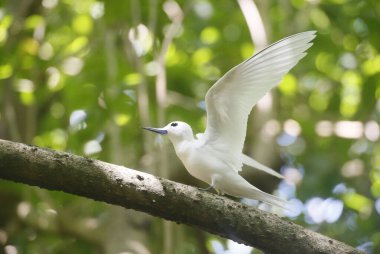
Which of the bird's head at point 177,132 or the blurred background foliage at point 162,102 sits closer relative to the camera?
the bird's head at point 177,132

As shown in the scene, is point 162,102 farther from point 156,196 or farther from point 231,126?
point 156,196

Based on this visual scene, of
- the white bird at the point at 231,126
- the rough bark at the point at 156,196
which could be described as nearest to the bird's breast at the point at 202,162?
the white bird at the point at 231,126

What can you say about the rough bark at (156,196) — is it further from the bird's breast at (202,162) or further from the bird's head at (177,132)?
the bird's head at (177,132)

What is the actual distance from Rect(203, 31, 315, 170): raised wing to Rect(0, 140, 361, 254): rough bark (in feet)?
2.53

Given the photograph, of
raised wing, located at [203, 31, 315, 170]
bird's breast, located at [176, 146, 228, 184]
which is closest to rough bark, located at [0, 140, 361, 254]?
bird's breast, located at [176, 146, 228, 184]

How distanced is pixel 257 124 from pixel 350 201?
2.25m

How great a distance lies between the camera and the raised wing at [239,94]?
11.1ft

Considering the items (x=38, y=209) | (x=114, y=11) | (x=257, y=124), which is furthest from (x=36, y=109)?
(x=257, y=124)

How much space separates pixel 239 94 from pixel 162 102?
1.09 metres

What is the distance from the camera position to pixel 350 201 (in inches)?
273

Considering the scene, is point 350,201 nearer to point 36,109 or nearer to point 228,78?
point 36,109

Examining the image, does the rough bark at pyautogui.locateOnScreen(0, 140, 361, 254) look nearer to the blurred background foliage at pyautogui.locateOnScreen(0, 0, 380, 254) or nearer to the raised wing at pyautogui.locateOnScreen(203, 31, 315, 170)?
the raised wing at pyautogui.locateOnScreen(203, 31, 315, 170)

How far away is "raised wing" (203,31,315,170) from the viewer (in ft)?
11.1

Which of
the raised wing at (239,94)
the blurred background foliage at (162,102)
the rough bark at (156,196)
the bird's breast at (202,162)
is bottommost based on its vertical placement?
the rough bark at (156,196)
